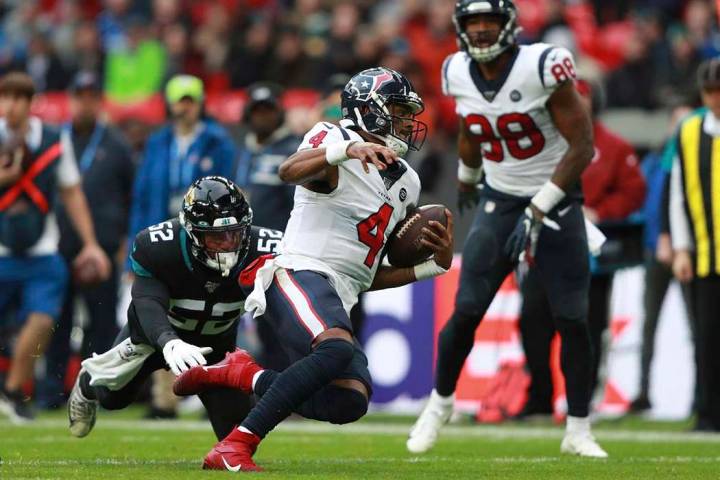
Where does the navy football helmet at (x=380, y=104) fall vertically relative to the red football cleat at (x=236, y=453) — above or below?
above

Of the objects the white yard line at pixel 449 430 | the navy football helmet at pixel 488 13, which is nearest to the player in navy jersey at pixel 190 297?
the navy football helmet at pixel 488 13

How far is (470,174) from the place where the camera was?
796 centimetres

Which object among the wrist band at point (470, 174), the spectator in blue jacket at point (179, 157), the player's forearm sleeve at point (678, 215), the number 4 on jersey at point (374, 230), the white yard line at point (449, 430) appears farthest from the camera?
the spectator in blue jacket at point (179, 157)

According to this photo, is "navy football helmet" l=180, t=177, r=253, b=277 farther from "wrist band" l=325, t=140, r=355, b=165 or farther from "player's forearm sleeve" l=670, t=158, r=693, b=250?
"player's forearm sleeve" l=670, t=158, r=693, b=250

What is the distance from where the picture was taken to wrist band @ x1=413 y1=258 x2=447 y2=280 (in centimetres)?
653

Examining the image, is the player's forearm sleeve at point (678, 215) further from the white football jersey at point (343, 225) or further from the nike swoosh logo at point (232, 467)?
the nike swoosh logo at point (232, 467)

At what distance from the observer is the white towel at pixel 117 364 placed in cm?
663

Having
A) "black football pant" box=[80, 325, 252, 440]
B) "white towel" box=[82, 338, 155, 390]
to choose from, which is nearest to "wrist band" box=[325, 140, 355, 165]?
"black football pant" box=[80, 325, 252, 440]

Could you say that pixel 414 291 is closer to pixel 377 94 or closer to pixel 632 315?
pixel 632 315

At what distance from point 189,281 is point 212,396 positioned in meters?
0.51

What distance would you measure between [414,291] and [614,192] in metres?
2.07

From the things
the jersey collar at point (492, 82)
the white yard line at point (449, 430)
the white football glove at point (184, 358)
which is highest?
the jersey collar at point (492, 82)

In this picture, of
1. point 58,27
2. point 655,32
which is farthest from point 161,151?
point 58,27

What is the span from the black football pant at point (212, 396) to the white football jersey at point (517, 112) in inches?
66.9
